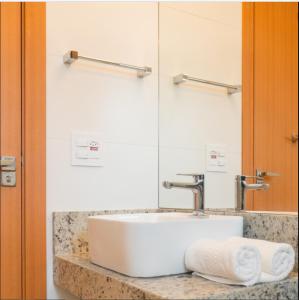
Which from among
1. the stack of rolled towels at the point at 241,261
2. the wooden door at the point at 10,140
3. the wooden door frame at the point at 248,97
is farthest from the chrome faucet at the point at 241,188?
Result: the wooden door at the point at 10,140

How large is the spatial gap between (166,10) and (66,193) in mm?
972

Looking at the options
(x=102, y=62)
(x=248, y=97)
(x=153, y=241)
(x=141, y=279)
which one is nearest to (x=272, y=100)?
(x=248, y=97)

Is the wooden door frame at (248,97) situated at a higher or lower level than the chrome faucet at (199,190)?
higher

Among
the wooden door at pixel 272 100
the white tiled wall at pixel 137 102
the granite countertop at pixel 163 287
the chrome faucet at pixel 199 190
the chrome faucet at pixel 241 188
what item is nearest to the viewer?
the granite countertop at pixel 163 287

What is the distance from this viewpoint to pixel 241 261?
986 millimetres

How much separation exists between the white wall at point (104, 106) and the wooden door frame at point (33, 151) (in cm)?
3

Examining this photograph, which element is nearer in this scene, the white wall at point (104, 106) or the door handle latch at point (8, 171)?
the door handle latch at point (8, 171)

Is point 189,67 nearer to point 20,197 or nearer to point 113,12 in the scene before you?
point 113,12

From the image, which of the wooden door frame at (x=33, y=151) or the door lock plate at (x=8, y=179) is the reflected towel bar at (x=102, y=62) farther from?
the door lock plate at (x=8, y=179)

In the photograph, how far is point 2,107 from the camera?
1452 millimetres

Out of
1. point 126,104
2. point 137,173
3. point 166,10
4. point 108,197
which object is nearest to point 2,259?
Result: point 108,197

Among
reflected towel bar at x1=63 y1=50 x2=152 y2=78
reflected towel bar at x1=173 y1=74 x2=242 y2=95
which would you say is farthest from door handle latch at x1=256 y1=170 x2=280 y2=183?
reflected towel bar at x1=63 y1=50 x2=152 y2=78

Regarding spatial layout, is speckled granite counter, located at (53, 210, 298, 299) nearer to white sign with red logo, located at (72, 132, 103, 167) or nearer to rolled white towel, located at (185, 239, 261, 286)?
rolled white towel, located at (185, 239, 261, 286)

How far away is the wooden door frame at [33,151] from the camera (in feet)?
4.79
